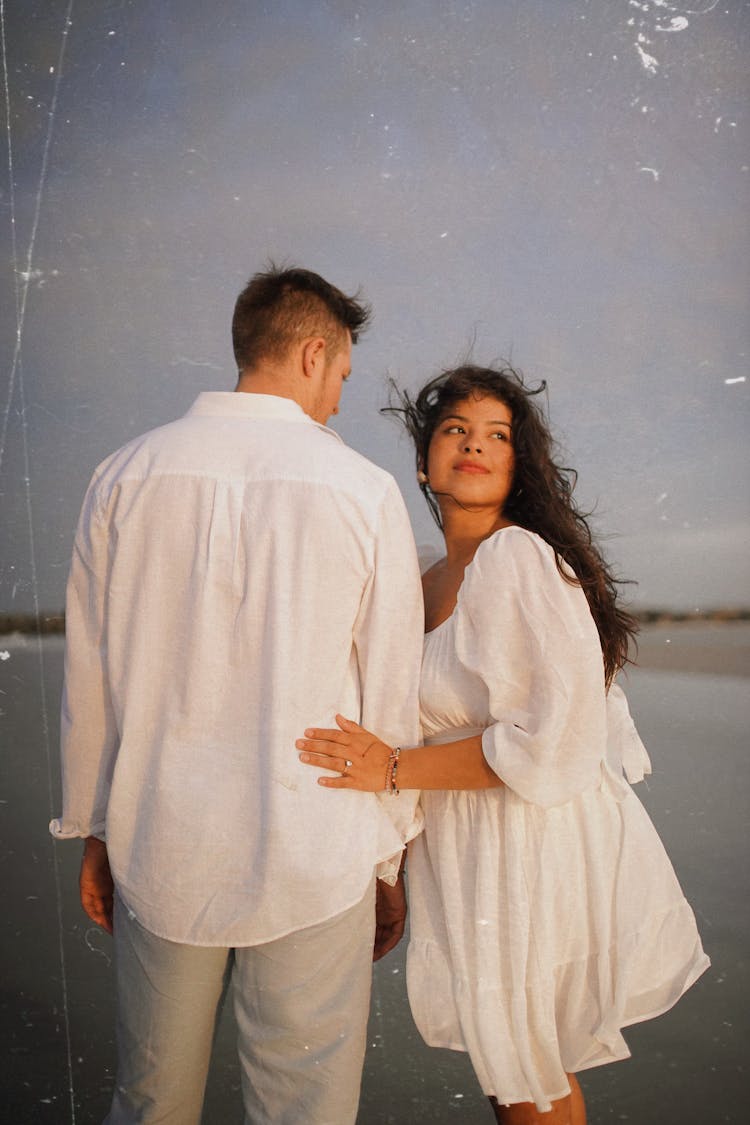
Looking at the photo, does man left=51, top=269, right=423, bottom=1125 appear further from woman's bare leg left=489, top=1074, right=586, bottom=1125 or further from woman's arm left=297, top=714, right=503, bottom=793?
woman's bare leg left=489, top=1074, right=586, bottom=1125

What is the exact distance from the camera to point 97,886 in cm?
163

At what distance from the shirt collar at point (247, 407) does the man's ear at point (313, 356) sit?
95mm

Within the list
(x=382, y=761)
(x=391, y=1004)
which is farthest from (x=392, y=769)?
(x=391, y=1004)

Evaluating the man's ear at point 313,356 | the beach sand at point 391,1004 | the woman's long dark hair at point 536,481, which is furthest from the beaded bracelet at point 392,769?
the beach sand at point 391,1004

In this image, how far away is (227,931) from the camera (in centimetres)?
136

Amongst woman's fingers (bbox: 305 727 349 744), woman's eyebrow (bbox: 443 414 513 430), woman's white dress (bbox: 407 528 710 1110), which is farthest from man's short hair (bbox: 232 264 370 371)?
woman's fingers (bbox: 305 727 349 744)

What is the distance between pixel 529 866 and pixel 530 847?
30 millimetres

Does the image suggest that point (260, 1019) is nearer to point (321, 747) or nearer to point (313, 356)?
point (321, 747)

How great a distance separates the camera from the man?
4.41 feet

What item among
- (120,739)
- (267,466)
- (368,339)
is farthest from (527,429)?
(368,339)

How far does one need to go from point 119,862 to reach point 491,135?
9.47 ft

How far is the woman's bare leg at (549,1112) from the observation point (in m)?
1.60

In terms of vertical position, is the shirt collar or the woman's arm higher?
the shirt collar

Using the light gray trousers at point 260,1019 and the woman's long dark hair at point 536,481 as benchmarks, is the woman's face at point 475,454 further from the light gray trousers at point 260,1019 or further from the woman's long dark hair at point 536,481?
the light gray trousers at point 260,1019
